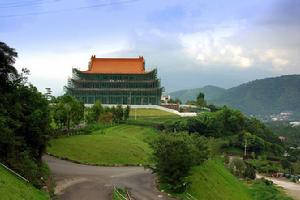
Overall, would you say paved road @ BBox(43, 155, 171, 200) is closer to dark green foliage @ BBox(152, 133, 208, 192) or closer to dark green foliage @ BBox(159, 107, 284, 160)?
dark green foliage @ BBox(152, 133, 208, 192)

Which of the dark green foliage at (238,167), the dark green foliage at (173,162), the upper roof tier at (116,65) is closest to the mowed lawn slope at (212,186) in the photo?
the dark green foliage at (173,162)

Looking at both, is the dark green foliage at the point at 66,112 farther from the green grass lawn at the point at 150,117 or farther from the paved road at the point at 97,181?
the green grass lawn at the point at 150,117

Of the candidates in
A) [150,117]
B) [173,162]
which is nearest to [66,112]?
[173,162]

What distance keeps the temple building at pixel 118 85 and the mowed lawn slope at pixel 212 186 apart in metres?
49.0

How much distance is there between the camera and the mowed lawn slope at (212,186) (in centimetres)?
3599

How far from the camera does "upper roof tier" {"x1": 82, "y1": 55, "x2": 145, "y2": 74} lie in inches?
3912

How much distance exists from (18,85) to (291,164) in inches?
2460

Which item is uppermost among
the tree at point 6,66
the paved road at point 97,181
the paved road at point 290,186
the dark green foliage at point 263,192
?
the tree at point 6,66

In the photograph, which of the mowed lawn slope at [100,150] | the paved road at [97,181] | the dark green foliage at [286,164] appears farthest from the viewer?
the dark green foliage at [286,164]

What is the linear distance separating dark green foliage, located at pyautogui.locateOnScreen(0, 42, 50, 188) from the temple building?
64379mm

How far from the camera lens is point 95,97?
99.1m

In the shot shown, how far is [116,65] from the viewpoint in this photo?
10125 cm

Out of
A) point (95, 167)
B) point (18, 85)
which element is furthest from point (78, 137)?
point (18, 85)

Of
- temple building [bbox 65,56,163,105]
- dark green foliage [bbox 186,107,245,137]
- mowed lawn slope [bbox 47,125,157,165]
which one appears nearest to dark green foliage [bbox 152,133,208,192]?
mowed lawn slope [bbox 47,125,157,165]
